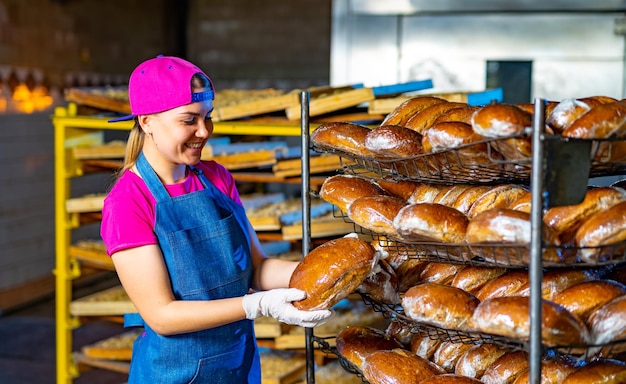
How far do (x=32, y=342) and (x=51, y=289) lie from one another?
1.18 m

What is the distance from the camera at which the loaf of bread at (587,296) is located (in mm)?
1562

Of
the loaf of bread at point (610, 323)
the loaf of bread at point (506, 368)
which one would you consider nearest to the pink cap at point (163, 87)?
the loaf of bread at point (506, 368)

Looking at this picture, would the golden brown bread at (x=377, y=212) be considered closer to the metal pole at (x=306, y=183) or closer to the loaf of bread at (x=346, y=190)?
the loaf of bread at (x=346, y=190)

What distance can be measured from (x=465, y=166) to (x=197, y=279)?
→ 801mm

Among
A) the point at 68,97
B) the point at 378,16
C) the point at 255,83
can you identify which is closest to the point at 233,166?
the point at 68,97

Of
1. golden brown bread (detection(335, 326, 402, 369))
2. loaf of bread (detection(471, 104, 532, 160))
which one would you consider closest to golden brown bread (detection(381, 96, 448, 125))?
loaf of bread (detection(471, 104, 532, 160))

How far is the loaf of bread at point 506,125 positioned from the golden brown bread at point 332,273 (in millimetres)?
448

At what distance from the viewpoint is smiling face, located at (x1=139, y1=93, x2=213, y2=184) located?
1.96 m

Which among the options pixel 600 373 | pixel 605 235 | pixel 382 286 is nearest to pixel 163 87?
pixel 382 286

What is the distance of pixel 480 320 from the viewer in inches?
60.3

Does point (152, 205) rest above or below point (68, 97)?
below

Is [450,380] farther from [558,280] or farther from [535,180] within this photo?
[535,180]

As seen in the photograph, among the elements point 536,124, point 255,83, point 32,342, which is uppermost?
point 255,83

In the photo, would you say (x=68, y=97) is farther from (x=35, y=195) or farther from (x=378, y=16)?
(x=35, y=195)
